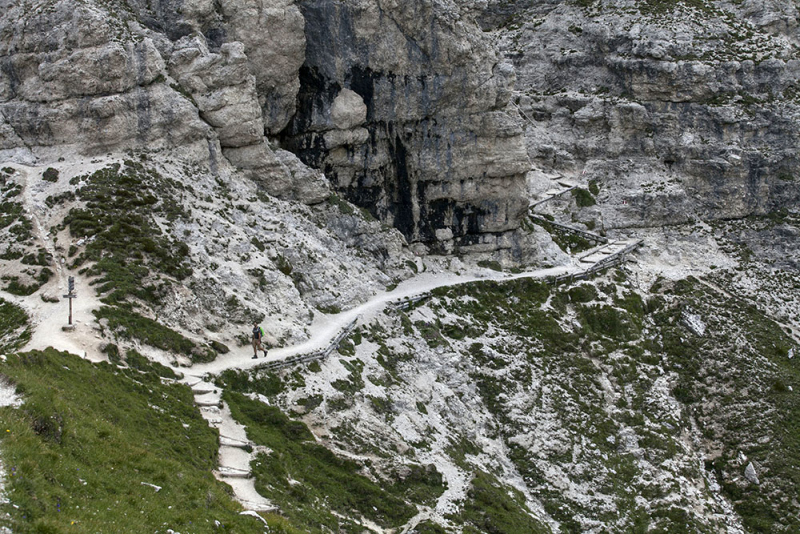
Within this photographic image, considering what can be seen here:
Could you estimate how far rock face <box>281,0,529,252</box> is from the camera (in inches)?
2763

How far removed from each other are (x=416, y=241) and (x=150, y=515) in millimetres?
58886

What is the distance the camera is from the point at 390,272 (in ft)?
238

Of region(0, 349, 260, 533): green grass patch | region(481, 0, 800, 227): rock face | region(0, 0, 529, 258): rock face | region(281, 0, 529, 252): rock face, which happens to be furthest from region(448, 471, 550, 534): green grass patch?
region(481, 0, 800, 227): rock face

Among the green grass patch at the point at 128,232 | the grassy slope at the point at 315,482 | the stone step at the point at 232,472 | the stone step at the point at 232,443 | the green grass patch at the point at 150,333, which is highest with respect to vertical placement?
the green grass patch at the point at 128,232

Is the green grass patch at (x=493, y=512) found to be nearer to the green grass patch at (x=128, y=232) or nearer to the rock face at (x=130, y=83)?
the green grass patch at (x=128, y=232)

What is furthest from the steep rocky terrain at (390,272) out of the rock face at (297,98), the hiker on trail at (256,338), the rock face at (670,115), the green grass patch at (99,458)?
the hiker on trail at (256,338)

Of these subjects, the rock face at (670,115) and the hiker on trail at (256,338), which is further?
the rock face at (670,115)

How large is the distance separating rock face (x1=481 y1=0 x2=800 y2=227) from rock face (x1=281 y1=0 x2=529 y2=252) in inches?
815

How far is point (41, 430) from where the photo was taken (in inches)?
915

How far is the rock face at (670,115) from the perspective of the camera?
9556 centimetres

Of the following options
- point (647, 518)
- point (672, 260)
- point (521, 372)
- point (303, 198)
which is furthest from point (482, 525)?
point (672, 260)

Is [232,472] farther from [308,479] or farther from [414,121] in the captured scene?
[414,121]

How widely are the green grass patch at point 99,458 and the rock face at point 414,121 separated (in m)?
42.0

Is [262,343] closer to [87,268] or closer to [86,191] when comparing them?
[87,268]
